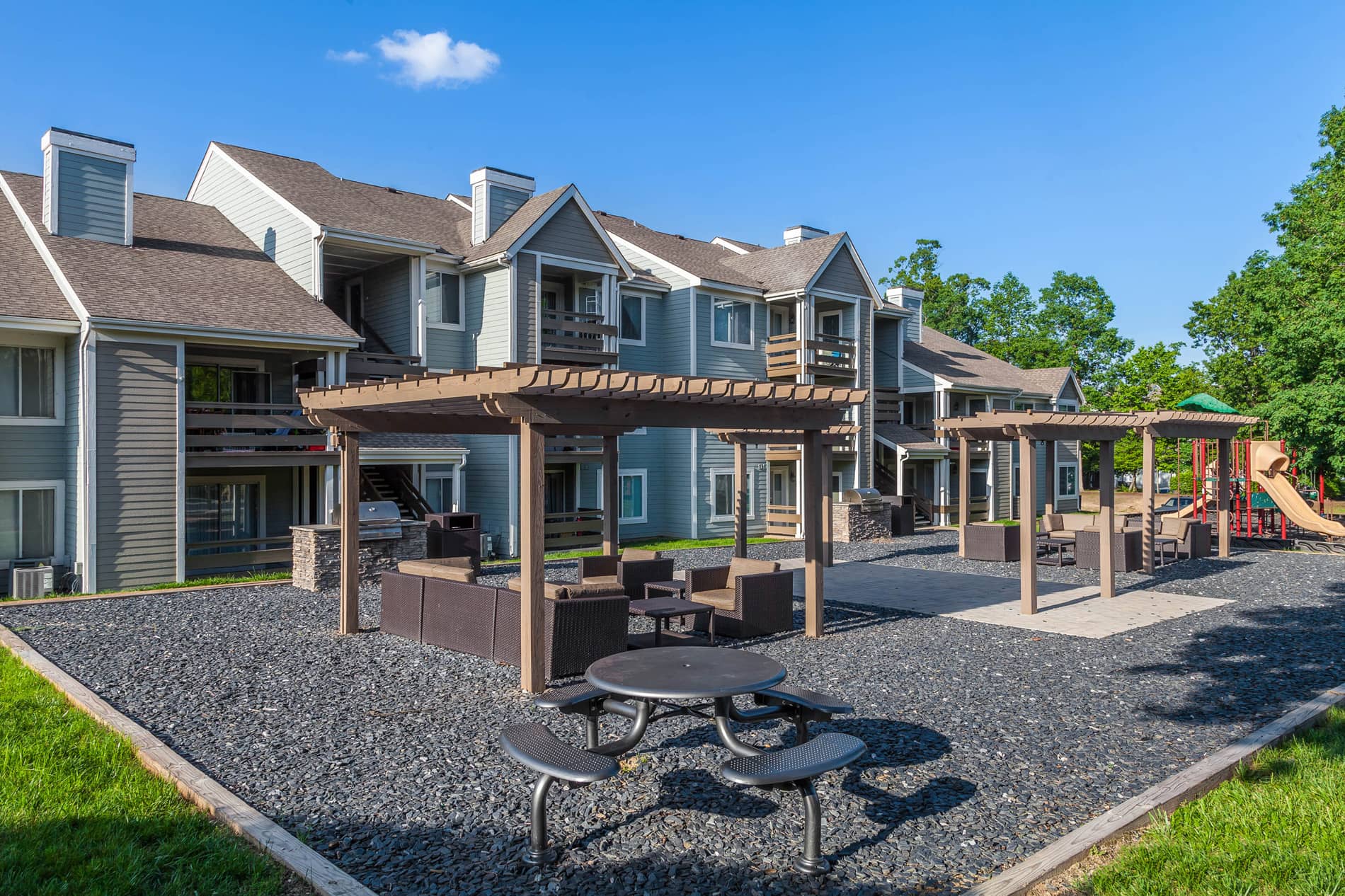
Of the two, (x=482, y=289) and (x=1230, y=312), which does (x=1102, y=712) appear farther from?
(x=1230, y=312)

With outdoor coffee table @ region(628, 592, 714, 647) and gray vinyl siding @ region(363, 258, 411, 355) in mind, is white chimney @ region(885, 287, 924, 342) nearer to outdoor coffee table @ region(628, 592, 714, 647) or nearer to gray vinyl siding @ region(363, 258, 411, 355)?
gray vinyl siding @ region(363, 258, 411, 355)

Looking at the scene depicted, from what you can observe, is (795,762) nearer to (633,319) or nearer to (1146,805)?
(1146,805)

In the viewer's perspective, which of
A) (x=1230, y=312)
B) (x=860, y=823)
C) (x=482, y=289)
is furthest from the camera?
(x=1230, y=312)

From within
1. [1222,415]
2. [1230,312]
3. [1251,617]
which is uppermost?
[1230,312]

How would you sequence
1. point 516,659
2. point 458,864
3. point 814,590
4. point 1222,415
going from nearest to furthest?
point 458,864, point 516,659, point 814,590, point 1222,415

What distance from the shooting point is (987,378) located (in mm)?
32719

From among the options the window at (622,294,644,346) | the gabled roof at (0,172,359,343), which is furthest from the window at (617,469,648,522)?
the gabled roof at (0,172,359,343)

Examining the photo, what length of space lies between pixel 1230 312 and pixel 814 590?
40.7 meters

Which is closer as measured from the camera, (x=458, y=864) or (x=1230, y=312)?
(x=458, y=864)

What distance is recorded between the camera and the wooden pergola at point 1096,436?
12047 millimetres

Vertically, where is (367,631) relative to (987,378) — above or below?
below

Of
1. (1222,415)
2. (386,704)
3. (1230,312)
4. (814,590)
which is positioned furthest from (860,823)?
(1230,312)

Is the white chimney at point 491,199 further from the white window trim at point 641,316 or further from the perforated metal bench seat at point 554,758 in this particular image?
the perforated metal bench seat at point 554,758

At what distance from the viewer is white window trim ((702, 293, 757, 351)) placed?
79.2 ft
